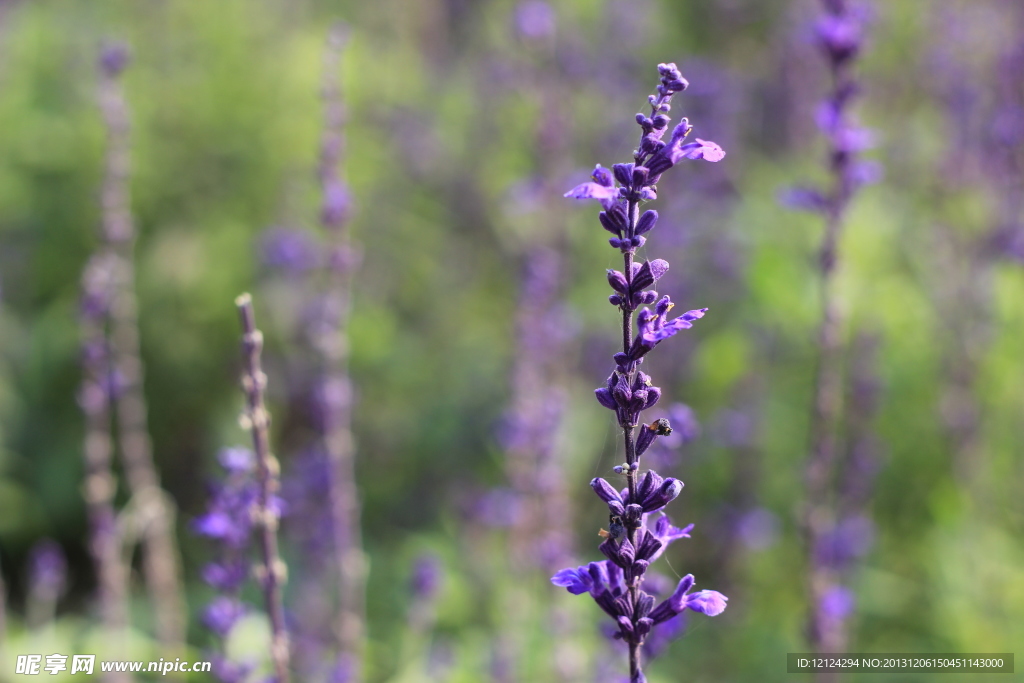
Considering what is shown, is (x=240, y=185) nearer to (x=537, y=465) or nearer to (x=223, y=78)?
(x=223, y=78)

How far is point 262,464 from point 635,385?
2.66 ft

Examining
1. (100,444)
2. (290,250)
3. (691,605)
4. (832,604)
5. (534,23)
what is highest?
(534,23)

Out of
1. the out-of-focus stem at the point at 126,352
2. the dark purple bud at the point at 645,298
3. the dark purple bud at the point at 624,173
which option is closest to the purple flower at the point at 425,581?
the out-of-focus stem at the point at 126,352

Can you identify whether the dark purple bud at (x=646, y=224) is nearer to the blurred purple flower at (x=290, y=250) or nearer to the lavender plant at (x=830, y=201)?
the lavender plant at (x=830, y=201)

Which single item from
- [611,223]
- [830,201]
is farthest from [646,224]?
[830,201]

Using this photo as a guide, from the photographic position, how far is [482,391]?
547cm

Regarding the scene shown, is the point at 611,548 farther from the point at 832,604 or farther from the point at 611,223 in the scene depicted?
the point at 832,604

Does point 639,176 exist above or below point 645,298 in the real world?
above

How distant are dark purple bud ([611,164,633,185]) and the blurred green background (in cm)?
226

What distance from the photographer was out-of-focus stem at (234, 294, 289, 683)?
163 centimetres

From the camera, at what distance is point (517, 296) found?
4.64 m

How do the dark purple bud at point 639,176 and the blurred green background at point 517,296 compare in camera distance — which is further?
the blurred green background at point 517,296

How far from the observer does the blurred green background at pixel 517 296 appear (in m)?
4.11

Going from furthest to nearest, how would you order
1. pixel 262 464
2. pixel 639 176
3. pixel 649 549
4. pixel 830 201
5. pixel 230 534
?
pixel 830 201 → pixel 230 534 → pixel 262 464 → pixel 649 549 → pixel 639 176
